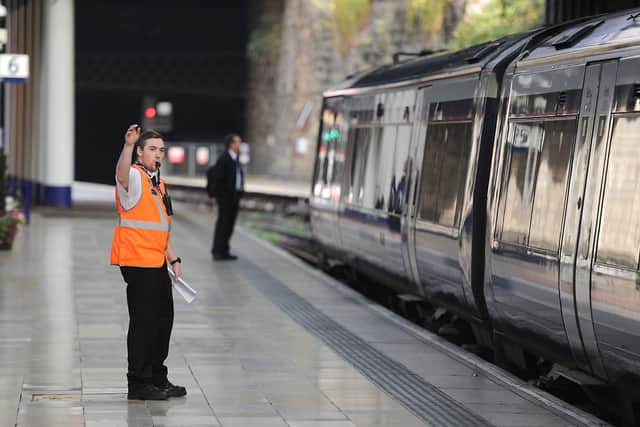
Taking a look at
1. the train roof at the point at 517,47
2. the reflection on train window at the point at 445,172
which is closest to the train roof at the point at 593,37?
the train roof at the point at 517,47

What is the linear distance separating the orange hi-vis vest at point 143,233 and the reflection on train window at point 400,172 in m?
5.41

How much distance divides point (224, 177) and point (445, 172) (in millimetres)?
7553

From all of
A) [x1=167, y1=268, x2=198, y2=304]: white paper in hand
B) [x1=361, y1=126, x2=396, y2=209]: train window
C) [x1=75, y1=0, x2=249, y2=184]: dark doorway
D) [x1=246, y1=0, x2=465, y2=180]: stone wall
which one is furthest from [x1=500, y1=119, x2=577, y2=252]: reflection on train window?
[x1=75, y1=0, x2=249, y2=184]: dark doorway

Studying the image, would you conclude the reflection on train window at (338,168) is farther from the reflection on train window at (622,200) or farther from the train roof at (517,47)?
→ the reflection on train window at (622,200)

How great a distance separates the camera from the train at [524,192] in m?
8.44

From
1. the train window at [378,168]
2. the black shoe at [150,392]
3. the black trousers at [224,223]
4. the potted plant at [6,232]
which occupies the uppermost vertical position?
the train window at [378,168]

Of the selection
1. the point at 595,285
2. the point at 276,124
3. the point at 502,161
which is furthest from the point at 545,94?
the point at 276,124

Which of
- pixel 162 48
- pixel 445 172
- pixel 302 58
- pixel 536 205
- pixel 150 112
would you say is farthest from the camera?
pixel 162 48

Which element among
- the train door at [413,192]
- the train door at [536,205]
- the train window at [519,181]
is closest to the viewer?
the train door at [536,205]

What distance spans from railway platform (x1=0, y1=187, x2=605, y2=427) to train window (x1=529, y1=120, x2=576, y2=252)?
1059mm

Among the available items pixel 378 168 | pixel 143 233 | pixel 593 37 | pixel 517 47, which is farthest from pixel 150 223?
pixel 378 168

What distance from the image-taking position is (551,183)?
31.6ft

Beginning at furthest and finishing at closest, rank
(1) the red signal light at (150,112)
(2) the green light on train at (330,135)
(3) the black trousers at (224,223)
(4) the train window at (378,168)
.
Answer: (1) the red signal light at (150,112) < (3) the black trousers at (224,223) < (2) the green light on train at (330,135) < (4) the train window at (378,168)

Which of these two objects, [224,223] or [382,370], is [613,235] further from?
[224,223]
